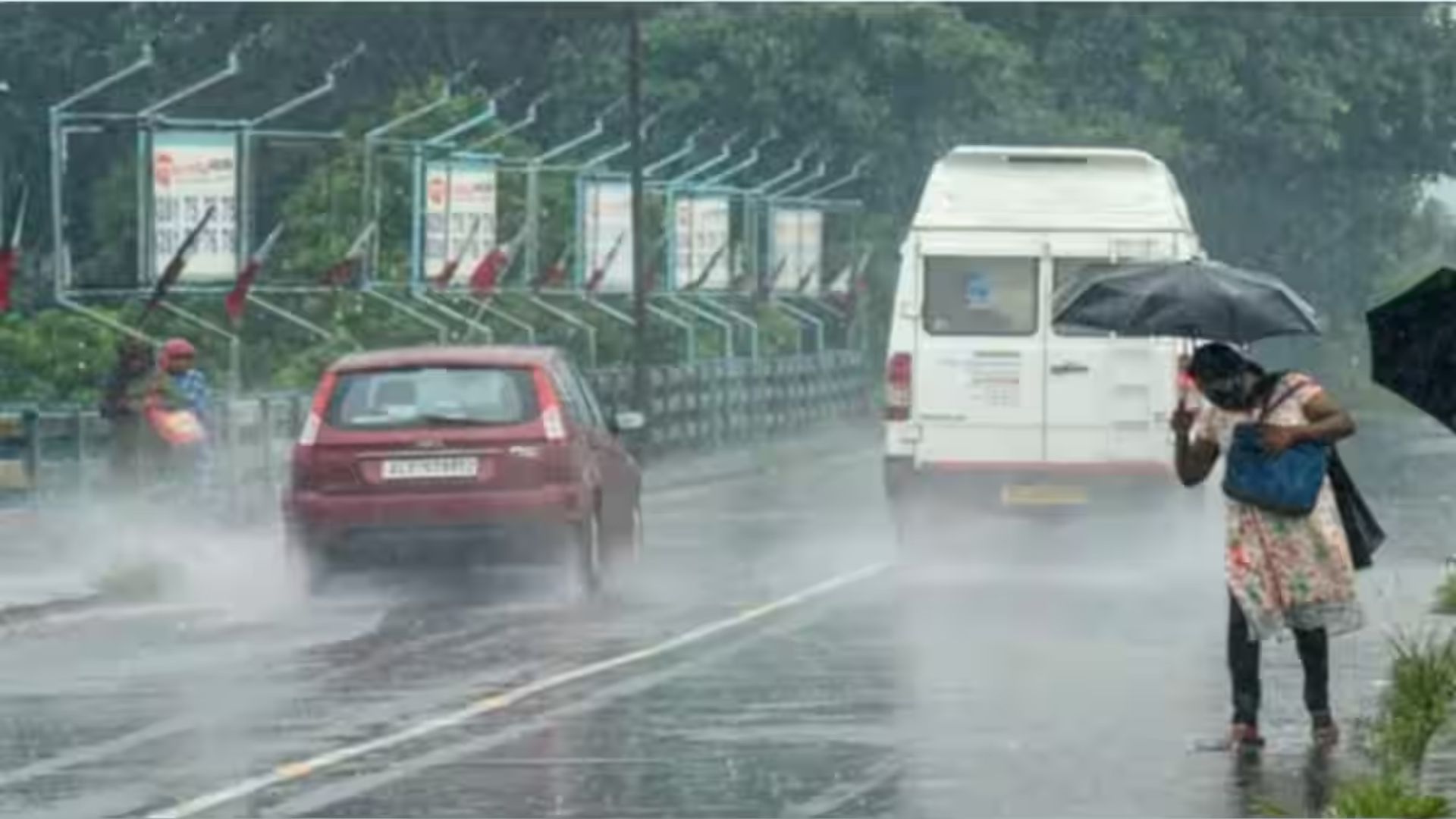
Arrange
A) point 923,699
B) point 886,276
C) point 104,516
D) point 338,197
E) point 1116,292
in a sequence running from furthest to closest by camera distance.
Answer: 1. point 886,276
2. point 338,197
3. point 104,516
4. point 923,699
5. point 1116,292

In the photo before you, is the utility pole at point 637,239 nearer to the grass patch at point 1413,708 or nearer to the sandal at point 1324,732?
the sandal at point 1324,732

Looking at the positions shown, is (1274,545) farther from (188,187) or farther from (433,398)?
(188,187)

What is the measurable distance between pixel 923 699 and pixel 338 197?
33094mm

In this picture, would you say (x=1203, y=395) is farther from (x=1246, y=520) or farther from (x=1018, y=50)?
(x=1018, y=50)

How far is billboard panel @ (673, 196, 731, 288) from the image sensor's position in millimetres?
54281

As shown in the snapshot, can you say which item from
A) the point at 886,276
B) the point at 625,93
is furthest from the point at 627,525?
the point at 886,276

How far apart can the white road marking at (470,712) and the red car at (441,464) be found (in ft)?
4.70

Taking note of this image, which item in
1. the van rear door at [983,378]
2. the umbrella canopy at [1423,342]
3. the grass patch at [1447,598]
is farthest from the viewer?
the van rear door at [983,378]

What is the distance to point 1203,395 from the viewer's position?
16.3 m

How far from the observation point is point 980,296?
30.5 m

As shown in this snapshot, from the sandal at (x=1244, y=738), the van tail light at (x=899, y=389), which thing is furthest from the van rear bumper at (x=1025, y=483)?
the sandal at (x=1244, y=738)

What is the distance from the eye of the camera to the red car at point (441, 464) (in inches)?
986

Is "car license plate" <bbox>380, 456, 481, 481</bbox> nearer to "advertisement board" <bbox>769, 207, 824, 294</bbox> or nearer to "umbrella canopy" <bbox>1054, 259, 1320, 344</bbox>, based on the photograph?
"umbrella canopy" <bbox>1054, 259, 1320, 344</bbox>

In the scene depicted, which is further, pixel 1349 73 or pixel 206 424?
pixel 1349 73
